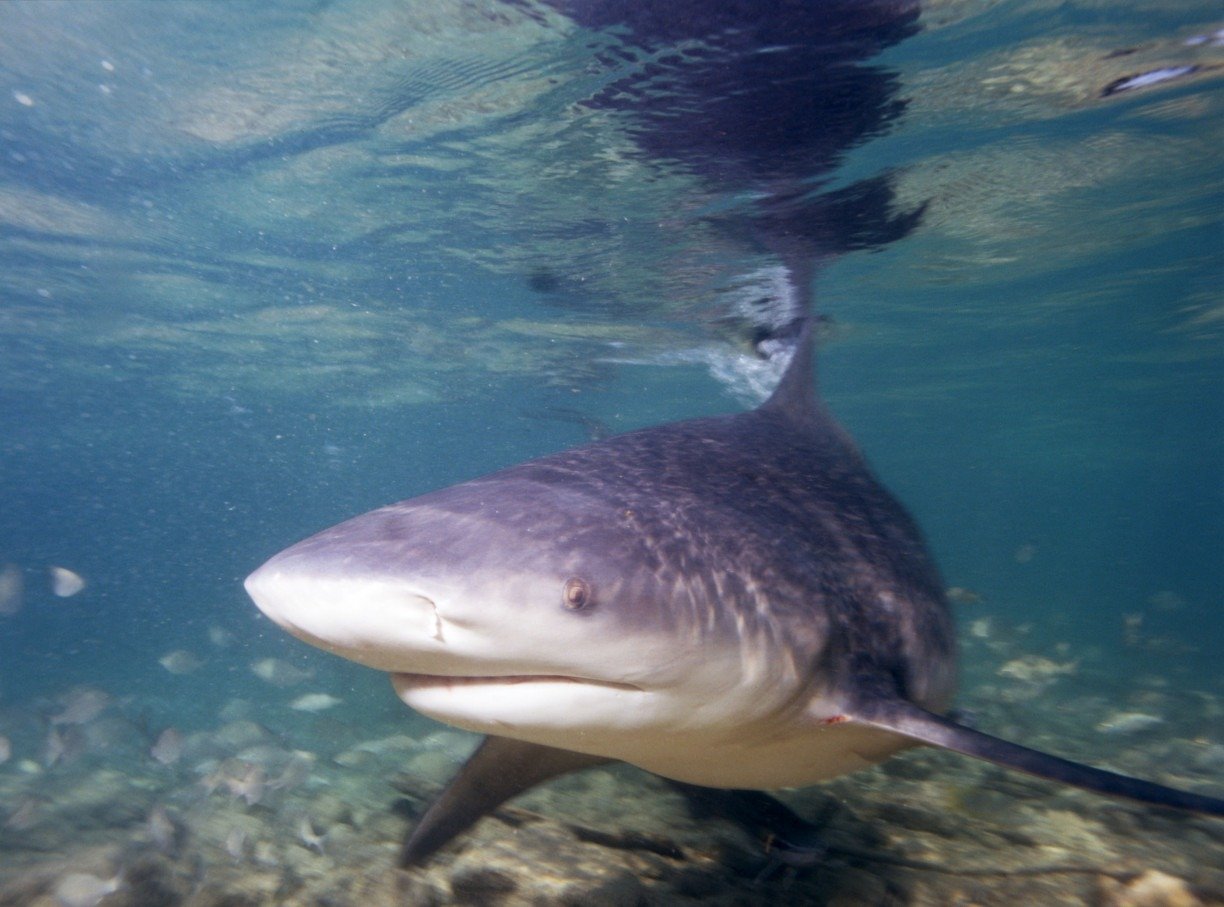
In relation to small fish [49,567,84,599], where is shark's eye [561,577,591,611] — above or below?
above

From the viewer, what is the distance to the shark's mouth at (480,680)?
2.05 metres

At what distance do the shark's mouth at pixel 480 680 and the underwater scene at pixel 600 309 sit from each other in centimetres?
1

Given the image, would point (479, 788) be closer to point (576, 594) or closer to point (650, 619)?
point (650, 619)

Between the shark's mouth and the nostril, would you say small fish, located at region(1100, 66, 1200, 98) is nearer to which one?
the shark's mouth

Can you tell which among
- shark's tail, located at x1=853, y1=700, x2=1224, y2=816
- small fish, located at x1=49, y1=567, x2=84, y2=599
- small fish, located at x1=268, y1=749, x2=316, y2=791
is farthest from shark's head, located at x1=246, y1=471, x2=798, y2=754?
small fish, located at x1=49, y1=567, x2=84, y2=599

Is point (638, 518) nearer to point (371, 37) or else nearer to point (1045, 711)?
point (371, 37)

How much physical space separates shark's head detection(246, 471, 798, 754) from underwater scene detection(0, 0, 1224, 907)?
3 cm

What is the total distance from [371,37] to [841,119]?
19.1ft

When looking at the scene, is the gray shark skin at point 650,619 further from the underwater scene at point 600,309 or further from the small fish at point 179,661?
the small fish at point 179,661

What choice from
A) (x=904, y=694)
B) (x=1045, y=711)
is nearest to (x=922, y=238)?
(x=1045, y=711)

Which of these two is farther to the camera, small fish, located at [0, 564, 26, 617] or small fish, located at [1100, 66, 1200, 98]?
small fish, located at [0, 564, 26, 617]

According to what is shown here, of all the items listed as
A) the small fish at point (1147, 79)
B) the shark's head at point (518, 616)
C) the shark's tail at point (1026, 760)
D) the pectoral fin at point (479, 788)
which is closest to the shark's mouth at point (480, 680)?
the shark's head at point (518, 616)

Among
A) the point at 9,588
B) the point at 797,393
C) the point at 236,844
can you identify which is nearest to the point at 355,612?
the point at 236,844

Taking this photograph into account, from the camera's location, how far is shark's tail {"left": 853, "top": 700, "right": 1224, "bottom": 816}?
2439 mm
